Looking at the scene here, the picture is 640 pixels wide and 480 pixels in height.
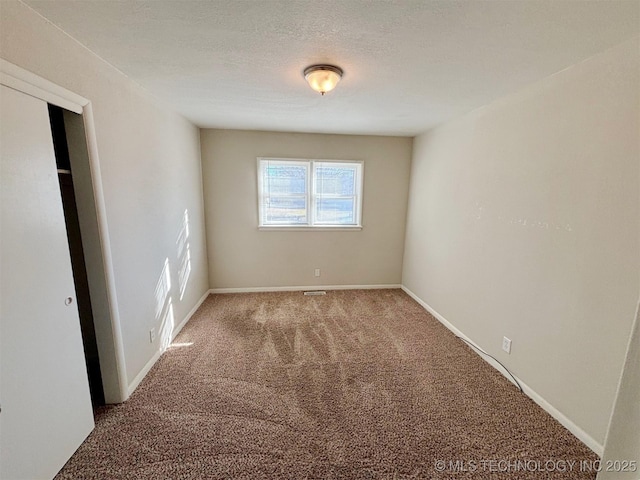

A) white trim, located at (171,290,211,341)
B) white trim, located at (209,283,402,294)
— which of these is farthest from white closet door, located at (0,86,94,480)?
white trim, located at (209,283,402,294)

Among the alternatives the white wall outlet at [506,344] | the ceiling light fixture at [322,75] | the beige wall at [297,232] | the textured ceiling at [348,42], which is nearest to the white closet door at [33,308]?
the textured ceiling at [348,42]

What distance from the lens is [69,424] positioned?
1438 millimetres

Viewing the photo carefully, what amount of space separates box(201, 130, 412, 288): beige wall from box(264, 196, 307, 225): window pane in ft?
0.60

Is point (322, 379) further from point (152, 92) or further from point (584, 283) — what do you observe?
point (152, 92)

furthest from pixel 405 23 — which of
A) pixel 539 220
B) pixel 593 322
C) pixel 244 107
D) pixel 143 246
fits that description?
pixel 143 246

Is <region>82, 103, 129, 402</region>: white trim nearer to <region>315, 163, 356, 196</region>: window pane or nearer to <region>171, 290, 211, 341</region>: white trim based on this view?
<region>171, 290, 211, 341</region>: white trim

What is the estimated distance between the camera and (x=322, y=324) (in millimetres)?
3045

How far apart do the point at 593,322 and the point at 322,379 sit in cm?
184

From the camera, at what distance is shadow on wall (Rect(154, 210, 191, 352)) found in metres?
2.40

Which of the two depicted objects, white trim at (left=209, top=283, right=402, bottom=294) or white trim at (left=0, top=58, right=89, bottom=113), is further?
white trim at (left=209, top=283, right=402, bottom=294)

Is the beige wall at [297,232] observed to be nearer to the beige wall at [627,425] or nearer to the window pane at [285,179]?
the window pane at [285,179]

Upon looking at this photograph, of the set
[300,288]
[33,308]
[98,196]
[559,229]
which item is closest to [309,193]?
[300,288]

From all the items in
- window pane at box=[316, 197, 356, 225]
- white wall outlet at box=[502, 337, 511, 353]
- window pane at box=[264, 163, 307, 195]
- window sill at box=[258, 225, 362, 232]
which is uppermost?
window pane at box=[264, 163, 307, 195]

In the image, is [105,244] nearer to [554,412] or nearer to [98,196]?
[98,196]
